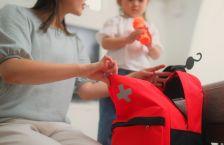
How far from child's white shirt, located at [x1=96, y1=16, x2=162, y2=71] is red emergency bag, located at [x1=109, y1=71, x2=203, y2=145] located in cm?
51

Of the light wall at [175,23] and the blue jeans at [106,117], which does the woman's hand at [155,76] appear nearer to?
the blue jeans at [106,117]

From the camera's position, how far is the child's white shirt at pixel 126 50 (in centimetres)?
133

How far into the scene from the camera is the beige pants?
0.70 meters

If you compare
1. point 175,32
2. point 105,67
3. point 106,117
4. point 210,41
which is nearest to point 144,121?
point 105,67

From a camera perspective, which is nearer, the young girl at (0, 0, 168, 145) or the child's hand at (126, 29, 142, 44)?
the young girl at (0, 0, 168, 145)

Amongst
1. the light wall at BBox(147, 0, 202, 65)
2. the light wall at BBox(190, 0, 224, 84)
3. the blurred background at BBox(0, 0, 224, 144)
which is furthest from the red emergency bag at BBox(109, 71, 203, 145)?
the light wall at BBox(147, 0, 202, 65)

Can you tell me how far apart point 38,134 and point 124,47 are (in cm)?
67

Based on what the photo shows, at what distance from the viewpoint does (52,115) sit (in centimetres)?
90

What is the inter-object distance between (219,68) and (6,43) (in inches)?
52.1

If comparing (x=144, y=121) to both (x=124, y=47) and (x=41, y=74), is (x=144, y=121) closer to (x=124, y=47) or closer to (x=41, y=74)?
(x=41, y=74)

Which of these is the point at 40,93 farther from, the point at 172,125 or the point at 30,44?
the point at 172,125

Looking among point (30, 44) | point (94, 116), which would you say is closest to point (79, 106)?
point (94, 116)

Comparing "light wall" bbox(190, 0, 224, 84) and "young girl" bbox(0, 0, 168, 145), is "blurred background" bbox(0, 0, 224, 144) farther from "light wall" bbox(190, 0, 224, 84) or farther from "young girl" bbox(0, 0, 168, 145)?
"young girl" bbox(0, 0, 168, 145)

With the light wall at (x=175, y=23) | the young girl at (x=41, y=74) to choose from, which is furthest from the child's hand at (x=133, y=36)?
the light wall at (x=175, y=23)
